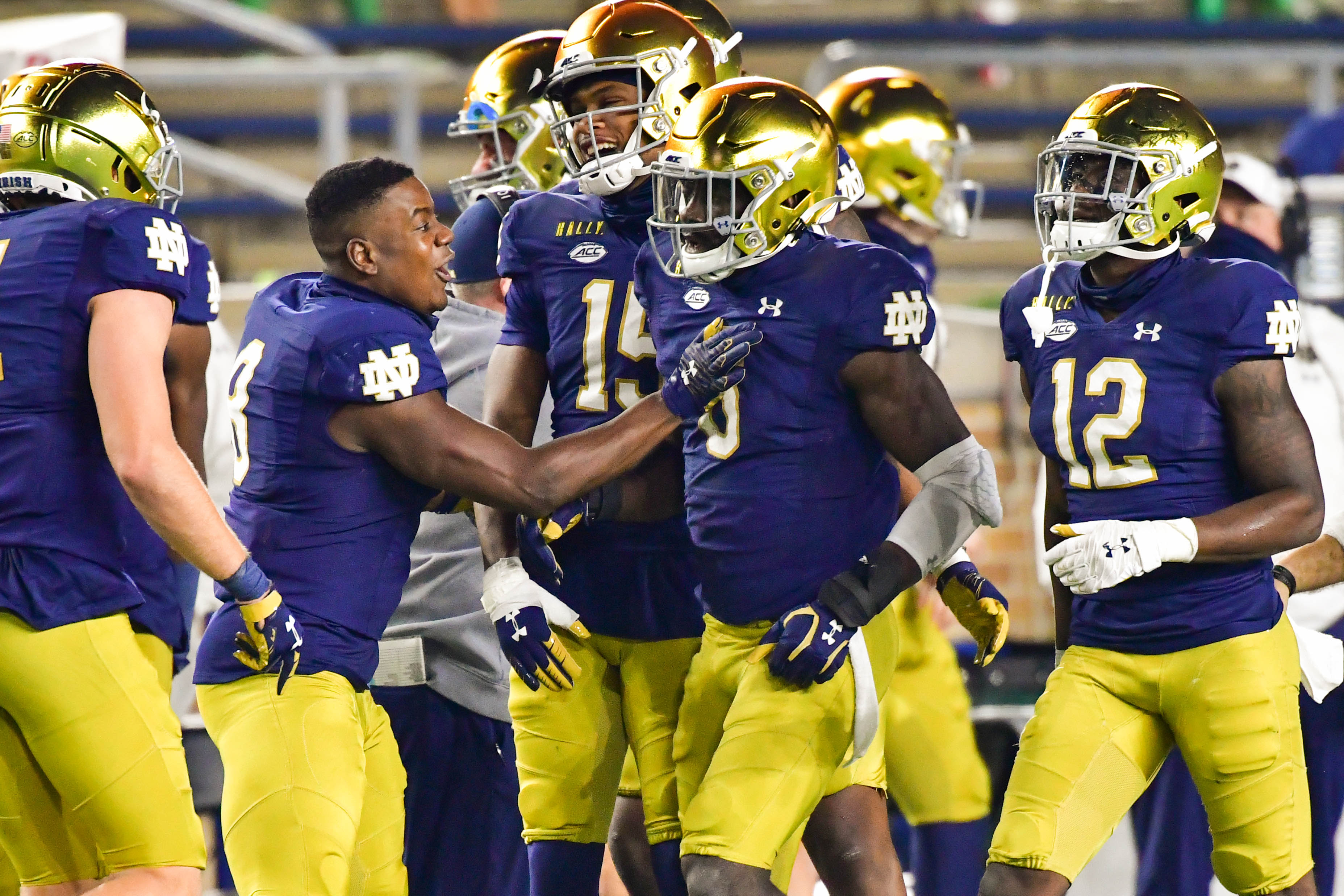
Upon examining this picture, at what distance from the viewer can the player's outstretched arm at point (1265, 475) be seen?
289cm

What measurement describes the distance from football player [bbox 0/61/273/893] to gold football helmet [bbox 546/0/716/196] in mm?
744

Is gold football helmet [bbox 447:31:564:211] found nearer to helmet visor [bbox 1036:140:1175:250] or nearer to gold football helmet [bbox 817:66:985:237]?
gold football helmet [bbox 817:66:985:237]

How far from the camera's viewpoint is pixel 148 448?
8.66 feet

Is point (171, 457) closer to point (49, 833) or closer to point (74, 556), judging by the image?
point (74, 556)

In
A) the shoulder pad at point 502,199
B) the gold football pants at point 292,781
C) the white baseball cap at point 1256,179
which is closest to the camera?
the gold football pants at point 292,781

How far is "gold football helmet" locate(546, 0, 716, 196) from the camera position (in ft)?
10.4

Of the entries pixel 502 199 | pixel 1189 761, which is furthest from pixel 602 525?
pixel 1189 761

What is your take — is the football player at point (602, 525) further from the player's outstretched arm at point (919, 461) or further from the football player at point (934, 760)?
the football player at point (934, 760)

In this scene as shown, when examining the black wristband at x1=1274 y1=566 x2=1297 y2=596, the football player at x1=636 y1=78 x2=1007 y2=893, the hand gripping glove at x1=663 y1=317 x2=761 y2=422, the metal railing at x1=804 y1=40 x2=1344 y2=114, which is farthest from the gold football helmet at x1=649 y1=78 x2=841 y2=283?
the metal railing at x1=804 y1=40 x2=1344 y2=114

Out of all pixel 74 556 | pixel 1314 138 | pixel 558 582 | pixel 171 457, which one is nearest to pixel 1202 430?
pixel 558 582

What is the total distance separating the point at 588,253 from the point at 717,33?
30.4 inches

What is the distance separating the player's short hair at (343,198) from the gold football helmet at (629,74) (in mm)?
351

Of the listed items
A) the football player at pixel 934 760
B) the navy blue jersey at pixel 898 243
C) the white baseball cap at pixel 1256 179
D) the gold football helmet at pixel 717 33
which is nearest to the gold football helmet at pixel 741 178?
the gold football helmet at pixel 717 33

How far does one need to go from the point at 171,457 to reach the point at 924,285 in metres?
1.26
